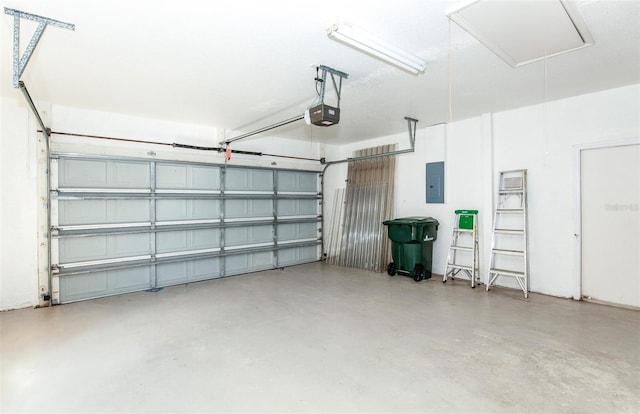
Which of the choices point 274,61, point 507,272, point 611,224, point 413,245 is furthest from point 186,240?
point 611,224

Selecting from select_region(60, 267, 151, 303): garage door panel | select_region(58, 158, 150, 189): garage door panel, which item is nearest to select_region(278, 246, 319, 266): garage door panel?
select_region(60, 267, 151, 303): garage door panel

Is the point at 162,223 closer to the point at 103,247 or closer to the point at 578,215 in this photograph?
the point at 103,247

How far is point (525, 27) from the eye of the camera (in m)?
2.41

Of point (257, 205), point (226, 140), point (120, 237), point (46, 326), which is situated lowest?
point (46, 326)

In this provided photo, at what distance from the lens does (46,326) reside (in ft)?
11.4

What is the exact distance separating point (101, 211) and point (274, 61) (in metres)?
3.50

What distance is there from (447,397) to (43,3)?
3.82 meters

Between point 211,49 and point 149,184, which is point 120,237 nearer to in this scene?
point 149,184

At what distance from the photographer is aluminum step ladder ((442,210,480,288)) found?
496 cm

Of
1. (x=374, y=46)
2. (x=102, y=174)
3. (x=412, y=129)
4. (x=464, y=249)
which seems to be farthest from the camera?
(x=412, y=129)

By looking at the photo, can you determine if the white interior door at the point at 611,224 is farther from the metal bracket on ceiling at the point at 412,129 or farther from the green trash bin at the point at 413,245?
the metal bracket on ceiling at the point at 412,129

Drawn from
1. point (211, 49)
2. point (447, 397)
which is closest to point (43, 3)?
point (211, 49)

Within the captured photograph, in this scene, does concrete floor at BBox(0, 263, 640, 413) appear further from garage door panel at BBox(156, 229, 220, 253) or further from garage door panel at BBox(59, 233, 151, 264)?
garage door panel at BBox(156, 229, 220, 253)

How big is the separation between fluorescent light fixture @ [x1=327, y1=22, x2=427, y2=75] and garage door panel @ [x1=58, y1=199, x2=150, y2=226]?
4089mm
